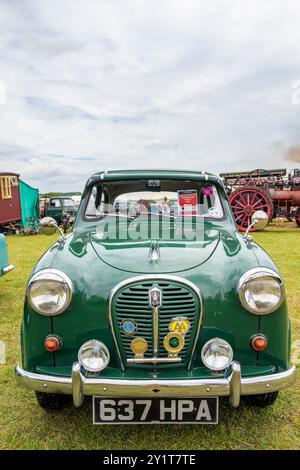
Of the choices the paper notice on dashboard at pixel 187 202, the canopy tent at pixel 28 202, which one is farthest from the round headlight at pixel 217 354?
the canopy tent at pixel 28 202

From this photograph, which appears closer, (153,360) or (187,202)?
(153,360)

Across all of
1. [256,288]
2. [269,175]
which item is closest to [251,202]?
[269,175]

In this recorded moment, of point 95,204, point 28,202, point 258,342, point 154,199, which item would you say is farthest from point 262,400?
point 28,202

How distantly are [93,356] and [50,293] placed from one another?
44 centimetres

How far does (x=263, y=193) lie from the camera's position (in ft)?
49.1

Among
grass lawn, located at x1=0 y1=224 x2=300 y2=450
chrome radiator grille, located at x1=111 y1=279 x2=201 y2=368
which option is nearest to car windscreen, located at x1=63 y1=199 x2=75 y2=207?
grass lawn, located at x1=0 y1=224 x2=300 y2=450

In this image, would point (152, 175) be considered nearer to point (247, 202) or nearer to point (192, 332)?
point (192, 332)

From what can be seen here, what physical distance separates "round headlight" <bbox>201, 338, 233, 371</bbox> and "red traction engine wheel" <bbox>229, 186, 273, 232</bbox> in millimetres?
13142

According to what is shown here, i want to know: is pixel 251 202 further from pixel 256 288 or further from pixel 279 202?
pixel 256 288

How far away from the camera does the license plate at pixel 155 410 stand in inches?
83.9

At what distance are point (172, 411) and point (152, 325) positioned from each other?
48 cm

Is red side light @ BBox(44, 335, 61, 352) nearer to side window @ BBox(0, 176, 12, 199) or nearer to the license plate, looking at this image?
the license plate

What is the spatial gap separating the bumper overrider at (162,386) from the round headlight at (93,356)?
0.06m

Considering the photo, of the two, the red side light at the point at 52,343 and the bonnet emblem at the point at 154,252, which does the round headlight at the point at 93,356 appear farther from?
the bonnet emblem at the point at 154,252
